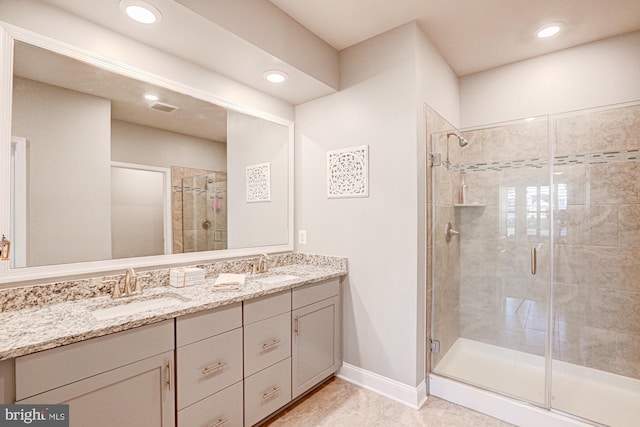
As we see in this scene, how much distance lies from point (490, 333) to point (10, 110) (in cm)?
352

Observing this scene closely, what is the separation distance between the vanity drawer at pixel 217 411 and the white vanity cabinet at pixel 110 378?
8 centimetres

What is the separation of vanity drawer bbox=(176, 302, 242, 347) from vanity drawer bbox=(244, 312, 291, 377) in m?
0.12

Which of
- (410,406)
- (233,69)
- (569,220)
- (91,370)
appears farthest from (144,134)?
(569,220)

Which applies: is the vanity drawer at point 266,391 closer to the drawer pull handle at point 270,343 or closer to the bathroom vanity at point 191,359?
the bathroom vanity at point 191,359

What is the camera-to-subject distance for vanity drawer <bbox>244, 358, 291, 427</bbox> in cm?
172

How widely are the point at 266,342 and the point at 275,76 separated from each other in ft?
6.01

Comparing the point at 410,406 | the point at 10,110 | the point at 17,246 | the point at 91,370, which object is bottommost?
the point at 410,406

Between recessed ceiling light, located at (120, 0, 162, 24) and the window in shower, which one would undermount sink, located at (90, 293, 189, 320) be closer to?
recessed ceiling light, located at (120, 0, 162, 24)

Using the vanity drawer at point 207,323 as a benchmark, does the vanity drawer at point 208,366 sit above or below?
below

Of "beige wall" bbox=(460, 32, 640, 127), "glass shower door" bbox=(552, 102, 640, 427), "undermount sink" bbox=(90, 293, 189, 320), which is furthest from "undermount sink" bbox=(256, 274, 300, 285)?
"beige wall" bbox=(460, 32, 640, 127)

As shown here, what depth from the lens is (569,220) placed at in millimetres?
2254

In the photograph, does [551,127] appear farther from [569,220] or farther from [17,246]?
[17,246]

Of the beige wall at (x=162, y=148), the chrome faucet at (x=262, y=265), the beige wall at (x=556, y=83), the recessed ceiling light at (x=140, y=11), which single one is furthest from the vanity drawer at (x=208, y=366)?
the beige wall at (x=556, y=83)

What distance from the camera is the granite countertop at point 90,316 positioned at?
3.56 feet
